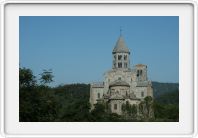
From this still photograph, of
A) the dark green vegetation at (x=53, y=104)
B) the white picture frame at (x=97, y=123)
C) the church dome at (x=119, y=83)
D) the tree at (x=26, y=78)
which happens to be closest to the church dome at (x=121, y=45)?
the dark green vegetation at (x=53, y=104)

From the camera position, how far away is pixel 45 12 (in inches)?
491

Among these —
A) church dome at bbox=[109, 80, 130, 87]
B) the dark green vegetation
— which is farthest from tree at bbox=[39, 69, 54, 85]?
church dome at bbox=[109, 80, 130, 87]

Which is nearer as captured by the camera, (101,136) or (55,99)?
(101,136)

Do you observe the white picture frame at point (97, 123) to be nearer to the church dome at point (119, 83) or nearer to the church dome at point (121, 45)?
the church dome at point (121, 45)

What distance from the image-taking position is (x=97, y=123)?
1241 cm

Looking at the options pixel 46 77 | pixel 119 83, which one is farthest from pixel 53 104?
pixel 119 83

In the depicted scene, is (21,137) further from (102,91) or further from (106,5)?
(102,91)

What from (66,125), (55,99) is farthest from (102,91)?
(66,125)

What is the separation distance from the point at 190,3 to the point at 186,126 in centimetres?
224

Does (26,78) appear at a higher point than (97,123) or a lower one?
higher

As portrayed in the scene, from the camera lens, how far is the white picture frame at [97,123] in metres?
12.3

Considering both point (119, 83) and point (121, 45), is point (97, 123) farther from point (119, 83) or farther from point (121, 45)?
point (119, 83)

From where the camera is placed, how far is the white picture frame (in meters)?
12.3

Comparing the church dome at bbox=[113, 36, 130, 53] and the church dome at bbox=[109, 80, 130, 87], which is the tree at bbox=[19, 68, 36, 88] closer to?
the church dome at bbox=[113, 36, 130, 53]
